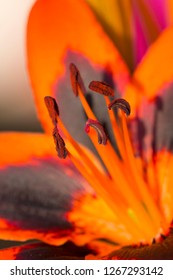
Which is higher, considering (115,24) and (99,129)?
(115,24)

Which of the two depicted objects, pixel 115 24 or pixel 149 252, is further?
pixel 115 24

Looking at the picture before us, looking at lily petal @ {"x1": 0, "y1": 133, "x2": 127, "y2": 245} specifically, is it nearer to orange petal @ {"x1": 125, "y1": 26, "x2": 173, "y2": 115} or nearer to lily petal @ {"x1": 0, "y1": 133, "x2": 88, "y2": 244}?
lily petal @ {"x1": 0, "y1": 133, "x2": 88, "y2": 244}

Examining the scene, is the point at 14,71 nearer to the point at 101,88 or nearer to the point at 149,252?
the point at 101,88

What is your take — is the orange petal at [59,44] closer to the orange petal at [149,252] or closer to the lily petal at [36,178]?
the lily petal at [36,178]

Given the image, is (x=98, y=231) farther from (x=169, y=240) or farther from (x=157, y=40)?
(x=157, y=40)

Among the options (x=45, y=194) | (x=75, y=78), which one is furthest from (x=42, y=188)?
(x=75, y=78)

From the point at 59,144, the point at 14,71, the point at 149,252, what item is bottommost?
the point at 149,252

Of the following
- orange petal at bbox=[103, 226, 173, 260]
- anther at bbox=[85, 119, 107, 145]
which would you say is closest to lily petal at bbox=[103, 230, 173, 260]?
orange petal at bbox=[103, 226, 173, 260]
